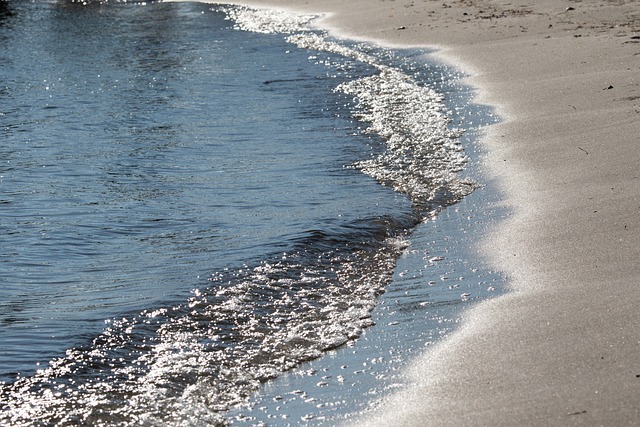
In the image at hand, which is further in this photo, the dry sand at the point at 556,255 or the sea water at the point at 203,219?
the sea water at the point at 203,219

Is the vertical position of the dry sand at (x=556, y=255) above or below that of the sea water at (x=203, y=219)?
above

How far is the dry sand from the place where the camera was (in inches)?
163

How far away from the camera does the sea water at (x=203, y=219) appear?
4992mm

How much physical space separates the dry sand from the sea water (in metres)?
0.44

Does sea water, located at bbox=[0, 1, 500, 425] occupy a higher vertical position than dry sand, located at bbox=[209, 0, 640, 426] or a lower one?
lower

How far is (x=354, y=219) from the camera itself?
291 inches

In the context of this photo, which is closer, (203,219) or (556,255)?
(556,255)

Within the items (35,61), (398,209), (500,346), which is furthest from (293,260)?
(35,61)

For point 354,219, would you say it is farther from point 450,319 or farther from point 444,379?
point 444,379

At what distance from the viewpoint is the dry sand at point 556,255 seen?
4148 mm

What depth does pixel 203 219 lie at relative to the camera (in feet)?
25.2

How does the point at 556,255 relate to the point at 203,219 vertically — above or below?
above

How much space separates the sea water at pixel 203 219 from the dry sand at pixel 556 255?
1.44 feet

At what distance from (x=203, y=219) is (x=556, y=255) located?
287cm
